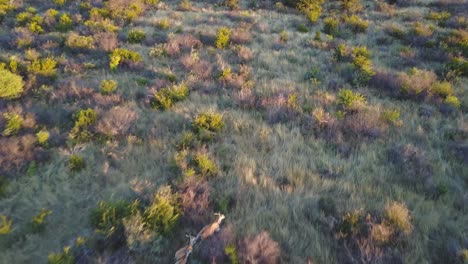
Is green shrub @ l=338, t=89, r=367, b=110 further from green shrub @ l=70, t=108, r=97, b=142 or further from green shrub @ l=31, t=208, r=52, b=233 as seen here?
green shrub @ l=31, t=208, r=52, b=233

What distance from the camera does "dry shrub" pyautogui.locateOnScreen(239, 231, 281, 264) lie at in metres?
4.07

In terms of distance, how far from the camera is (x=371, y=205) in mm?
5051

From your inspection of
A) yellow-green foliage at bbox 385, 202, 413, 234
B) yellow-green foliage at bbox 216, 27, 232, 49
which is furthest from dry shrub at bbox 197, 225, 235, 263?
yellow-green foliage at bbox 216, 27, 232, 49

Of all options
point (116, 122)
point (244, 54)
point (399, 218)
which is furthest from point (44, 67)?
point (399, 218)

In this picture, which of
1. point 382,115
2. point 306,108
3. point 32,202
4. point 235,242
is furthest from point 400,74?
point 32,202

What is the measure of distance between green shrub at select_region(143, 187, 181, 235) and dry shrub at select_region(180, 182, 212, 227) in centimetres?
16

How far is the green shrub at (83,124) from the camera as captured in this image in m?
6.68

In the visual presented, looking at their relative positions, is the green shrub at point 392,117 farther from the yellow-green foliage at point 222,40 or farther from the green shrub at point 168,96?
the yellow-green foliage at point 222,40

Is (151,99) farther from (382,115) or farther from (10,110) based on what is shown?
(382,115)

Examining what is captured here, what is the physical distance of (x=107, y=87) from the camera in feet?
27.8

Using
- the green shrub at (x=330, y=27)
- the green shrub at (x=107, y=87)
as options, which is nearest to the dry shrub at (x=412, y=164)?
the green shrub at (x=107, y=87)

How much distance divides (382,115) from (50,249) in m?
6.46

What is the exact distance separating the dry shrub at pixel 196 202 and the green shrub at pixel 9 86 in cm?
534

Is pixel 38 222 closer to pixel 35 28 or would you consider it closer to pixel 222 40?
pixel 222 40
